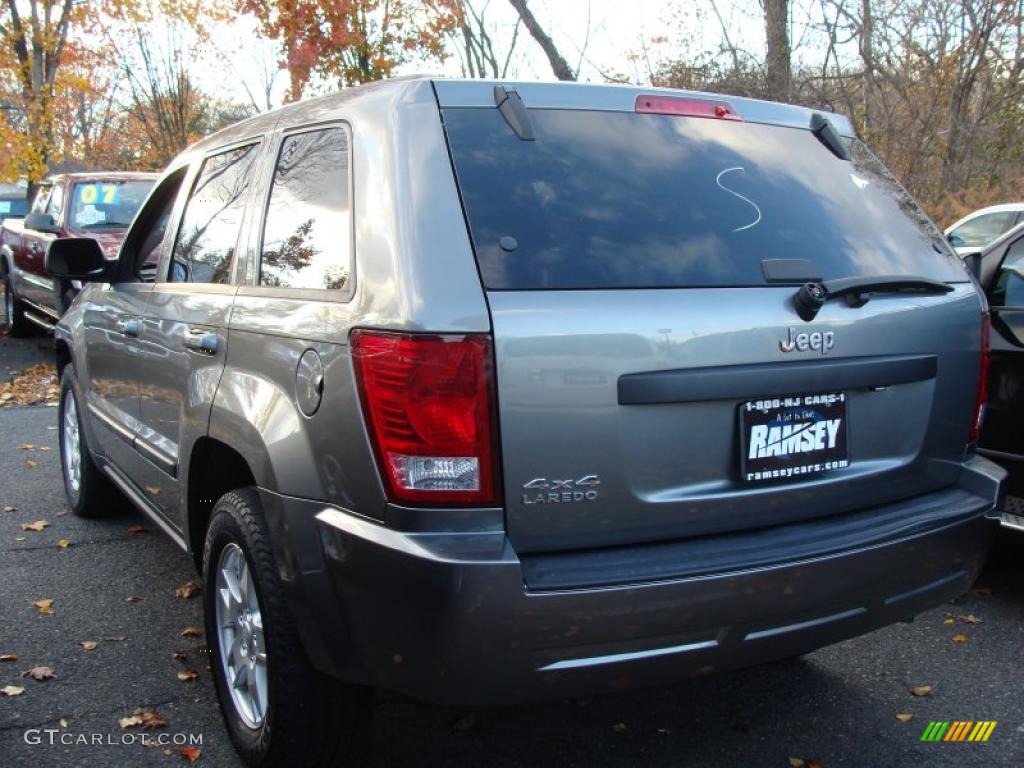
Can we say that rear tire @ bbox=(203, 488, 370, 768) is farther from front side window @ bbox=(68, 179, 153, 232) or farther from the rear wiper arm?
front side window @ bbox=(68, 179, 153, 232)

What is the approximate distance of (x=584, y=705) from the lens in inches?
131

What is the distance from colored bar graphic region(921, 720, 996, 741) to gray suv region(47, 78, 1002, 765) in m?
0.60

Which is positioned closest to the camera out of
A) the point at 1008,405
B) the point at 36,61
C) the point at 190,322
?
the point at 190,322

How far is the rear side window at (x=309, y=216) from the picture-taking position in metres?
2.57

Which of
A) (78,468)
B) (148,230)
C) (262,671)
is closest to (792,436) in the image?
(262,671)

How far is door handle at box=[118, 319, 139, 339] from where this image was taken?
3879 mm

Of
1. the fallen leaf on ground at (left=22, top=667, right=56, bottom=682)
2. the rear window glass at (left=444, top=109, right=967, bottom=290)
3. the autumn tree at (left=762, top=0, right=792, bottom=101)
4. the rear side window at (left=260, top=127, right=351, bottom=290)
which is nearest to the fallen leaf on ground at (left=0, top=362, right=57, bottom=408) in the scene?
the fallen leaf on ground at (left=22, top=667, right=56, bottom=682)

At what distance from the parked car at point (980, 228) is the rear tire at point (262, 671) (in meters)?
8.44

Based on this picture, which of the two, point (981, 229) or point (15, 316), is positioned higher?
point (981, 229)

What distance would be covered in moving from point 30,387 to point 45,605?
605cm

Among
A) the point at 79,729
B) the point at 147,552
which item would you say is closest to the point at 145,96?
the point at 147,552

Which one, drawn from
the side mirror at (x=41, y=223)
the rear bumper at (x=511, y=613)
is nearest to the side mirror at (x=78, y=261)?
the rear bumper at (x=511, y=613)

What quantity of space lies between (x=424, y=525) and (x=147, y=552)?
3.10 m

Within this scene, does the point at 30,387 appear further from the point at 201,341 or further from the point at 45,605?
the point at 201,341
